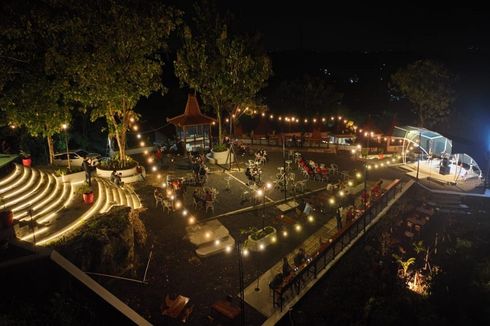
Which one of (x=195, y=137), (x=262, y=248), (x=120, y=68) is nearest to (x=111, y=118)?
(x=120, y=68)

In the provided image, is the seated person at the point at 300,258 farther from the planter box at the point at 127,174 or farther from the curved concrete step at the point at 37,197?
the planter box at the point at 127,174

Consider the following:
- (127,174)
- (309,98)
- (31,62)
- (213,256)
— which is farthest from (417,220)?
(31,62)

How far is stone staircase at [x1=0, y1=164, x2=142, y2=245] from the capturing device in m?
12.2

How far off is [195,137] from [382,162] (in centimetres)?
1465

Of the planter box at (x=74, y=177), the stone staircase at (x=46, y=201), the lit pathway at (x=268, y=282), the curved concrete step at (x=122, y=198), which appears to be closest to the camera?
the lit pathway at (x=268, y=282)

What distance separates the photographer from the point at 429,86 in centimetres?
2777

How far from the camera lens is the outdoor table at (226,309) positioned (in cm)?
930

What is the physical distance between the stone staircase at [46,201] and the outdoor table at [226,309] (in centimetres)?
663

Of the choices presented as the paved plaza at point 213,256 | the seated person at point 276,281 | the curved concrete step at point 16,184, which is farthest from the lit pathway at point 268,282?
the curved concrete step at point 16,184

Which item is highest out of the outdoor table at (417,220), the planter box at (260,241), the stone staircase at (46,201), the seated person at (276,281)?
the stone staircase at (46,201)

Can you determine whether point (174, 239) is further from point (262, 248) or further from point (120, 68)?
point (120, 68)

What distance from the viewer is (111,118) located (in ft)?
61.8

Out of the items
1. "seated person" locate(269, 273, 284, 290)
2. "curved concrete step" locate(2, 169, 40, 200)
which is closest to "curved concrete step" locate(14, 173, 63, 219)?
"curved concrete step" locate(2, 169, 40, 200)

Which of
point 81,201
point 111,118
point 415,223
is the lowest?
point 415,223
